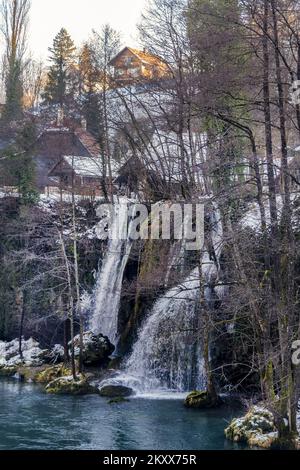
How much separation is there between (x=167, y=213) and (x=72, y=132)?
7.81m

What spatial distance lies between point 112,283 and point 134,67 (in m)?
9.91

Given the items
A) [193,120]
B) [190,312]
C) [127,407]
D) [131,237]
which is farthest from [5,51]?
[127,407]

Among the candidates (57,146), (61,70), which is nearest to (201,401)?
(57,146)

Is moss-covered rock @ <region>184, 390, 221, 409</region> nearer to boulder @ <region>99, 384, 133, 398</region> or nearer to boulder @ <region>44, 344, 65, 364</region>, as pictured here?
boulder @ <region>99, 384, 133, 398</region>

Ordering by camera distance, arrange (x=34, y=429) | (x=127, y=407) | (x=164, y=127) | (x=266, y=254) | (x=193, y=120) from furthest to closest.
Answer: (x=164, y=127) < (x=193, y=120) < (x=127, y=407) < (x=34, y=429) < (x=266, y=254)

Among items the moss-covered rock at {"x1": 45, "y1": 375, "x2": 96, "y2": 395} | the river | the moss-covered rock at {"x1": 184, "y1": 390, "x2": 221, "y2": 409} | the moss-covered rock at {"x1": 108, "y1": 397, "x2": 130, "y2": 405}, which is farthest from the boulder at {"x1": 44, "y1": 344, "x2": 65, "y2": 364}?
the moss-covered rock at {"x1": 184, "y1": 390, "x2": 221, "y2": 409}

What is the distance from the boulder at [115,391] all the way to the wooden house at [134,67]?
12.1 m

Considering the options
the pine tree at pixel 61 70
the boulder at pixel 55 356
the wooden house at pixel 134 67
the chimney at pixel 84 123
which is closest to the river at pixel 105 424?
the boulder at pixel 55 356

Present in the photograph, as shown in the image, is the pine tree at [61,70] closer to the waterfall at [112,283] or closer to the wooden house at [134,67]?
the wooden house at [134,67]

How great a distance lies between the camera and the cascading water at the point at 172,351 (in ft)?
58.6

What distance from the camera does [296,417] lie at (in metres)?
12.6

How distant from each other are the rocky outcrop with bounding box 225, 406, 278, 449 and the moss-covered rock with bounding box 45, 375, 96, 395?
5.89m

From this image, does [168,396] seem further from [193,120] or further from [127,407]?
[193,120]

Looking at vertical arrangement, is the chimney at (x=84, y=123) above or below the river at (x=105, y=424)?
above
